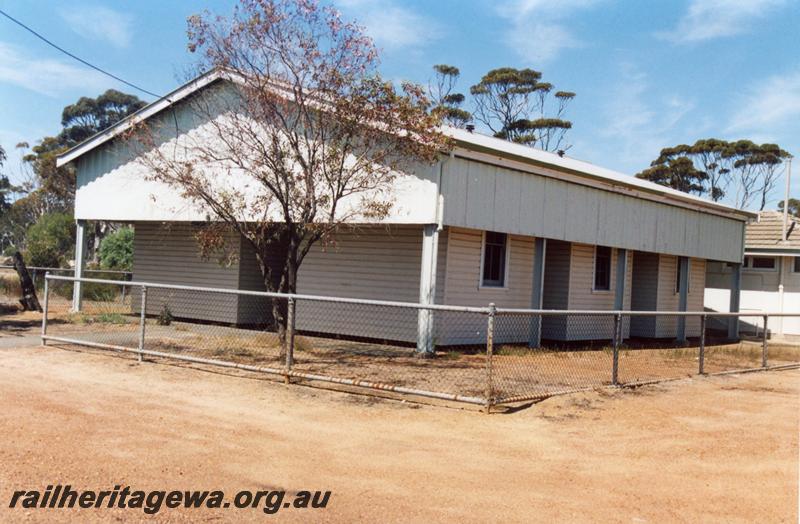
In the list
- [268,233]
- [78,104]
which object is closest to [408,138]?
[268,233]

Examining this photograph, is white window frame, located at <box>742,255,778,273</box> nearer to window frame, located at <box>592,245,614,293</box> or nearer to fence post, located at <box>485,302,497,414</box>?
window frame, located at <box>592,245,614,293</box>

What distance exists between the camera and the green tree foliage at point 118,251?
31.3 meters

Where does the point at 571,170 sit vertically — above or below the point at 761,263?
above

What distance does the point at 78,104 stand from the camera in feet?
199

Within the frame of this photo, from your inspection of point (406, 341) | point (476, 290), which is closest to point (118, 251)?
point (406, 341)

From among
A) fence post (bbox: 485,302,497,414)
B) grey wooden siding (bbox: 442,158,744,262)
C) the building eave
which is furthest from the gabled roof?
fence post (bbox: 485,302,497,414)

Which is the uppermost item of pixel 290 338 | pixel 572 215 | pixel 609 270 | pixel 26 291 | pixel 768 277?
pixel 572 215

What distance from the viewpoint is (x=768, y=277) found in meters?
24.8

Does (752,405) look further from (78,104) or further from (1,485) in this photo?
(78,104)

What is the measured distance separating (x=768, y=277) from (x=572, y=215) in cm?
1268

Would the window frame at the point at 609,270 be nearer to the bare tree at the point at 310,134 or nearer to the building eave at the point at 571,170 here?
the building eave at the point at 571,170

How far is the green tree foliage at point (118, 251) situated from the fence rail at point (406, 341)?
30.7 feet

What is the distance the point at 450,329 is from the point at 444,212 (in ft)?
9.85

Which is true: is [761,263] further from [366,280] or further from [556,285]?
[366,280]
